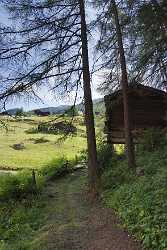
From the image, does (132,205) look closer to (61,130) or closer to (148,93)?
(61,130)

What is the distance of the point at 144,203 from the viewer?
13398 mm

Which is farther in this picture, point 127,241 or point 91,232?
point 91,232

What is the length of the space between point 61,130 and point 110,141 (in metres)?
12.6

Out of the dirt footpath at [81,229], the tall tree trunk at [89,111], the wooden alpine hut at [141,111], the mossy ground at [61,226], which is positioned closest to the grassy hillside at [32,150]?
the wooden alpine hut at [141,111]

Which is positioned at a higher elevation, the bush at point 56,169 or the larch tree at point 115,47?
the larch tree at point 115,47

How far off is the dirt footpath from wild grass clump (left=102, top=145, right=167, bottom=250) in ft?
1.30

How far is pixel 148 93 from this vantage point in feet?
99.2

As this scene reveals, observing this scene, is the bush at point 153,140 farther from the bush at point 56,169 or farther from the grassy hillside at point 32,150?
the bush at point 56,169

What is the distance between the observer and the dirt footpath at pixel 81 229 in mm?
12594

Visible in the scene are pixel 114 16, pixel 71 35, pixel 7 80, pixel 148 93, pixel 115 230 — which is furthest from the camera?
pixel 148 93

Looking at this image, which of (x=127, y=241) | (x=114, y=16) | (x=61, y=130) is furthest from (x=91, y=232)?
(x=114, y=16)

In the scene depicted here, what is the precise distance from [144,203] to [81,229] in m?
2.68

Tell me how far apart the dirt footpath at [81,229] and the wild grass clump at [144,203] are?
1.30ft

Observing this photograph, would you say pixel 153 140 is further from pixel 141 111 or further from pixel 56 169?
pixel 56 169
